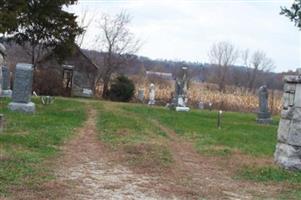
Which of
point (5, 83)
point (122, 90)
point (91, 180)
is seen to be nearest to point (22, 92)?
point (5, 83)

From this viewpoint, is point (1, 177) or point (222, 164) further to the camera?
point (222, 164)

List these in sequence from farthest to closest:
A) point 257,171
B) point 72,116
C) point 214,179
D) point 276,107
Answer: point 276,107
point 72,116
point 257,171
point 214,179

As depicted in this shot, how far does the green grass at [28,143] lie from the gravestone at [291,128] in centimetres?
462

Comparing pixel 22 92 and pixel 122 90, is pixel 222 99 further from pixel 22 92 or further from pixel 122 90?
pixel 22 92

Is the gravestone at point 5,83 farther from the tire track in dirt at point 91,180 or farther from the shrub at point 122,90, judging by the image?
the tire track in dirt at point 91,180

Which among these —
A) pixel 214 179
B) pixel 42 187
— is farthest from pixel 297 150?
pixel 42 187

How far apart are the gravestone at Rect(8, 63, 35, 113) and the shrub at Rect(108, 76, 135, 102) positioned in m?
19.6

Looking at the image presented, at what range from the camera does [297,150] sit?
10.4 meters

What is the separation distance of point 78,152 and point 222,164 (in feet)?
9.95

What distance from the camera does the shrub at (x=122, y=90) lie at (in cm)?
3888

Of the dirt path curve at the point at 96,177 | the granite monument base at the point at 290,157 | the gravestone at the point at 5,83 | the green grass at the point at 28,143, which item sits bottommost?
the dirt path curve at the point at 96,177

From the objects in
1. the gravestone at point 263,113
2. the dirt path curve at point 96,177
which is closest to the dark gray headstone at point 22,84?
the dirt path curve at point 96,177

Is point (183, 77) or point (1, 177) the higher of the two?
point (183, 77)

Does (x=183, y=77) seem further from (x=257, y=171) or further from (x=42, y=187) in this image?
(x=42, y=187)
